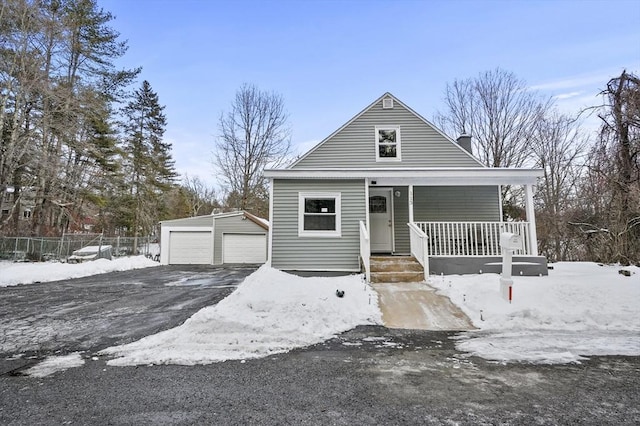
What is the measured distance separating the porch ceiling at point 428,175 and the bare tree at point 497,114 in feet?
40.4

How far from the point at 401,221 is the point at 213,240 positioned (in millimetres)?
11945

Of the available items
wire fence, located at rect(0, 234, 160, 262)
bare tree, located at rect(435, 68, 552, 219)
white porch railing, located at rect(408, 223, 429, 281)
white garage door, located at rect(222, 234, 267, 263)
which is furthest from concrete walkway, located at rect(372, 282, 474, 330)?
wire fence, located at rect(0, 234, 160, 262)

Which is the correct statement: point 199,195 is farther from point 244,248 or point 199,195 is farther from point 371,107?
point 371,107

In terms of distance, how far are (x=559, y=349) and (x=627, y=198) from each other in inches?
323

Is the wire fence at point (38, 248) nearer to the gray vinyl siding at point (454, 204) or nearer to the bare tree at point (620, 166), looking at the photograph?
the gray vinyl siding at point (454, 204)

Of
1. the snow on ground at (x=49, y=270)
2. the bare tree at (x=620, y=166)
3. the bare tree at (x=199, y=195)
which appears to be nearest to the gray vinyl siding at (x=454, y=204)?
the bare tree at (x=620, y=166)

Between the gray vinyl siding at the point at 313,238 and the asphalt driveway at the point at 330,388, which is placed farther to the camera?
the gray vinyl siding at the point at 313,238

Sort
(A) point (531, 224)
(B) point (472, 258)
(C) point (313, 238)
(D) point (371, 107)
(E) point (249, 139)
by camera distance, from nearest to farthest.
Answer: (B) point (472, 258), (A) point (531, 224), (C) point (313, 238), (D) point (371, 107), (E) point (249, 139)

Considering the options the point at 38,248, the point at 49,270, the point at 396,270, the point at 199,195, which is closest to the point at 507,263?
the point at 396,270

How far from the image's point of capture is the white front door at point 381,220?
9.80 meters

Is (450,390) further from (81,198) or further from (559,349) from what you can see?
(81,198)

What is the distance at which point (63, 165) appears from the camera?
49.1ft

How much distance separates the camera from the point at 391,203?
989 centimetres

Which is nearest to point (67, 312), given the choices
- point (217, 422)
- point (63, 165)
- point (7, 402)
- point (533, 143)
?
point (7, 402)
